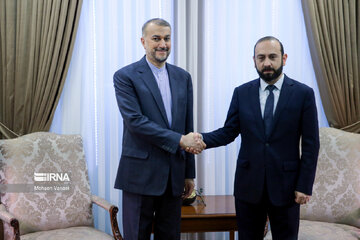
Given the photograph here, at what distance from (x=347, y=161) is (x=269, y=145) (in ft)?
4.02

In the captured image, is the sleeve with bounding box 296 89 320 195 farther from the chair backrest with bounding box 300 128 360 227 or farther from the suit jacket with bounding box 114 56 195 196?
the chair backrest with bounding box 300 128 360 227

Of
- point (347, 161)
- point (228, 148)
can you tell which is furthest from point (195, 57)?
point (347, 161)

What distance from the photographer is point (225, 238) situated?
3637mm

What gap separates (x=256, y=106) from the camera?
2.19 m

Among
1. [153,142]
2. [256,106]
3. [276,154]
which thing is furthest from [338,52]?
[153,142]

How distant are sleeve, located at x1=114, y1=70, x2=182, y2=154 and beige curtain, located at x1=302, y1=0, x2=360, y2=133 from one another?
6.47ft

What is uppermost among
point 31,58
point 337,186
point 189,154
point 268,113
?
point 31,58

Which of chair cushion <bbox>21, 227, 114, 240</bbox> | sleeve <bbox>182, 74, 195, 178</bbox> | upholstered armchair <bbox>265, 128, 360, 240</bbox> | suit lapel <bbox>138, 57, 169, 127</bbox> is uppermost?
suit lapel <bbox>138, 57, 169, 127</bbox>

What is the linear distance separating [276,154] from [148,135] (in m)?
0.70

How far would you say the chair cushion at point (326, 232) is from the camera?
8.54 feet

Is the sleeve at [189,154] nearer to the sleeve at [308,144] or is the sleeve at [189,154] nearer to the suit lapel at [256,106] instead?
the suit lapel at [256,106]

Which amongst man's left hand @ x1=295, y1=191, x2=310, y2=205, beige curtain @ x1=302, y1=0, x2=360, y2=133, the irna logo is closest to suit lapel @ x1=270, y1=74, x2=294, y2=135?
man's left hand @ x1=295, y1=191, x2=310, y2=205

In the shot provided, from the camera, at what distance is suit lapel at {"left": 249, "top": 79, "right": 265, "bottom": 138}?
215 cm

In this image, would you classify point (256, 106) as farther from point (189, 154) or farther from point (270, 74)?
point (189, 154)
